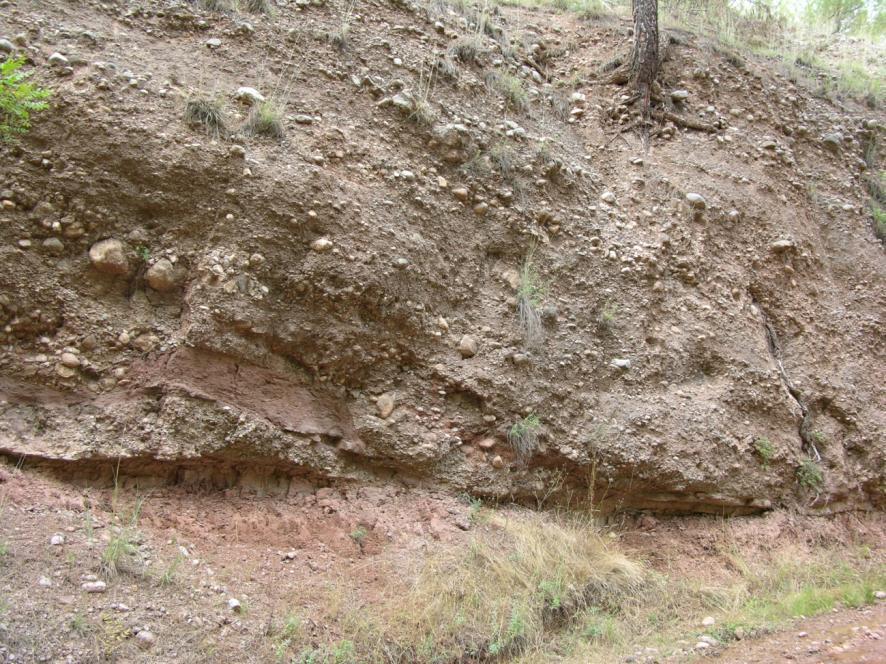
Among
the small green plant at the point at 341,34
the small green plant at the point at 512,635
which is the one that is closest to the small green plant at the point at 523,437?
the small green plant at the point at 512,635

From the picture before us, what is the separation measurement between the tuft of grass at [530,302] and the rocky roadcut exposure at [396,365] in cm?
3

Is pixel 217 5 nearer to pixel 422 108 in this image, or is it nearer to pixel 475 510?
pixel 422 108

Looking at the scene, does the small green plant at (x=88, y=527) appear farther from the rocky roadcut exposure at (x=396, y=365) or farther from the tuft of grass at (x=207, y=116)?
the tuft of grass at (x=207, y=116)

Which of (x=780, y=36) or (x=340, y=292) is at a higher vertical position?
(x=780, y=36)

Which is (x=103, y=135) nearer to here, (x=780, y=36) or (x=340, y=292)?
(x=340, y=292)

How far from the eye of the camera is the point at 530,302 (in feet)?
16.2

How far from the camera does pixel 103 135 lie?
394cm

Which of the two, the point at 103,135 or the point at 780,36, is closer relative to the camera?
the point at 103,135

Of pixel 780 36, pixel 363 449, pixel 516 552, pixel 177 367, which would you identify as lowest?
pixel 516 552

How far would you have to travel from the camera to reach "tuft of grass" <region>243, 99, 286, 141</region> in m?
4.43

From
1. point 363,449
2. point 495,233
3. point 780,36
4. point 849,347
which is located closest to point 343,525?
point 363,449

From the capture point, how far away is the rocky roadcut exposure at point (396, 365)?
3.55 meters

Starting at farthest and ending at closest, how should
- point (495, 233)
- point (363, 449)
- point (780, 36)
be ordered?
point (780, 36) → point (495, 233) → point (363, 449)

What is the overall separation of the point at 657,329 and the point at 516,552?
2.18 m
